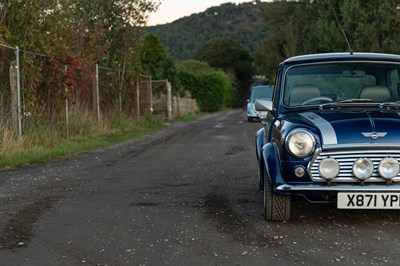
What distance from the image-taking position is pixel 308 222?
5762 millimetres

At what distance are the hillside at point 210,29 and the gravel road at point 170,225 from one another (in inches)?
4477

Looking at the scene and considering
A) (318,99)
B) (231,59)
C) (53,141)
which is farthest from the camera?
(231,59)

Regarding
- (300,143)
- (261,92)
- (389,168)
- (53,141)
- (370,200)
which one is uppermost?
(300,143)

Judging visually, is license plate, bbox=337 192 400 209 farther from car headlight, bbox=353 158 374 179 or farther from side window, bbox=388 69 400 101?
side window, bbox=388 69 400 101

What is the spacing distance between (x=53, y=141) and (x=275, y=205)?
9.39m

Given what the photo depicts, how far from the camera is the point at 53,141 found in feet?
45.7

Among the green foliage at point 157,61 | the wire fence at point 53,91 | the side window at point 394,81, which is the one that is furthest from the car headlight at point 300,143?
the green foliage at point 157,61

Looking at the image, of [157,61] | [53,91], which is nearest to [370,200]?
[53,91]

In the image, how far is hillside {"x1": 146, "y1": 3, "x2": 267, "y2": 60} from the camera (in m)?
127

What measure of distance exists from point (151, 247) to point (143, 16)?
20.3 metres

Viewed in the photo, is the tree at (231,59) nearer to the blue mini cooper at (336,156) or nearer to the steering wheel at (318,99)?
the steering wheel at (318,99)

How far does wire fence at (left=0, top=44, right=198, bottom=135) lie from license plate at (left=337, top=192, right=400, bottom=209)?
9.00 meters

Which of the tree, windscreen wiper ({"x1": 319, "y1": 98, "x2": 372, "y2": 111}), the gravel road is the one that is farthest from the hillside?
windscreen wiper ({"x1": 319, "y1": 98, "x2": 372, "y2": 111})

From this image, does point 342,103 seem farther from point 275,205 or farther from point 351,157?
point 275,205
